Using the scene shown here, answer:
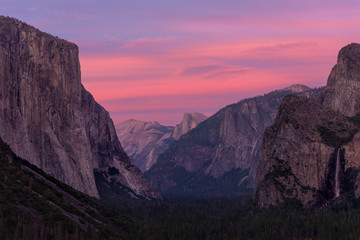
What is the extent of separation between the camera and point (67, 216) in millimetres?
197375

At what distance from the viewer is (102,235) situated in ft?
652

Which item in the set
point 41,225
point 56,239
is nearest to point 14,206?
point 41,225

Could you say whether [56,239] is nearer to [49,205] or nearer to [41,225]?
[41,225]

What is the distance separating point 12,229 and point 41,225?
9.54m

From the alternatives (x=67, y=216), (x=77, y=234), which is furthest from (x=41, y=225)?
(x=67, y=216)

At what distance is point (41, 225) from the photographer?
175 meters

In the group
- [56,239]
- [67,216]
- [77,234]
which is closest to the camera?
[56,239]

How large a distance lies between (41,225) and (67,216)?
22226 mm

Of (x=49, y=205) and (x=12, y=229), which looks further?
(x=49, y=205)

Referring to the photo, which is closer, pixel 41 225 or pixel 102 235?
pixel 41 225

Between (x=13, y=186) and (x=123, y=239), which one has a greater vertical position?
(x=13, y=186)

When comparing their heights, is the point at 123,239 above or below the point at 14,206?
below

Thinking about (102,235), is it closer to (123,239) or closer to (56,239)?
(123,239)

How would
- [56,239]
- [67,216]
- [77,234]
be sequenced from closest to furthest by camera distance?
[56,239] → [77,234] → [67,216]
